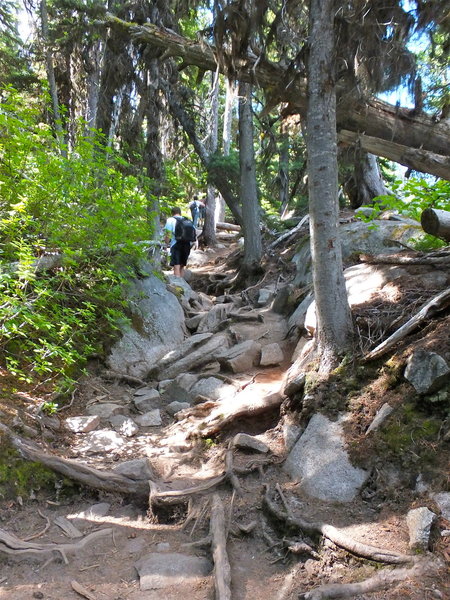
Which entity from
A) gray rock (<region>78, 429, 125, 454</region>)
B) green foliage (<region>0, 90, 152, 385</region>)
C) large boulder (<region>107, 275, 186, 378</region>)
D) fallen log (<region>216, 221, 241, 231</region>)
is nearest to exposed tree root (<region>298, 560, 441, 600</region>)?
gray rock (<region>78, 429, 125, 454</region>)

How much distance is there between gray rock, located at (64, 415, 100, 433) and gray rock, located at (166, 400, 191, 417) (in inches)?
53.4

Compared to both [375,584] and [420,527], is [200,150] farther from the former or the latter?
[375,584]

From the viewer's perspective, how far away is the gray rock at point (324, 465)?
14.1 ft

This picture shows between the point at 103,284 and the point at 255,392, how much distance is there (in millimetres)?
3416

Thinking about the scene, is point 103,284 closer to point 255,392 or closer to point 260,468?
point 255,392

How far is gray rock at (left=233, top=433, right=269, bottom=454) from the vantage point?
549 centimetres

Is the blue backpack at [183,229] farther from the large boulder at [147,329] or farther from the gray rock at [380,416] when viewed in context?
the gray rock at [380,416]

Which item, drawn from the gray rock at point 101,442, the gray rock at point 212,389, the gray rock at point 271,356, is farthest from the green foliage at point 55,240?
the gray rock at point 271,356

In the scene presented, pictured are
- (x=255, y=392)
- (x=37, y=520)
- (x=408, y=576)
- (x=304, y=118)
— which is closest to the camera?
(x=408, y=576)

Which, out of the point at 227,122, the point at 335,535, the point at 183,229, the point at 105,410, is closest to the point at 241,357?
the point at 105,410

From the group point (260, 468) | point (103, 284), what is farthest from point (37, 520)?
point (103, 284)

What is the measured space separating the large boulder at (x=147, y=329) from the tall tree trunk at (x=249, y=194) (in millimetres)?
3478

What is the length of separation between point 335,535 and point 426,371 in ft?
5.93

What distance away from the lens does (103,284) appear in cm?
793
